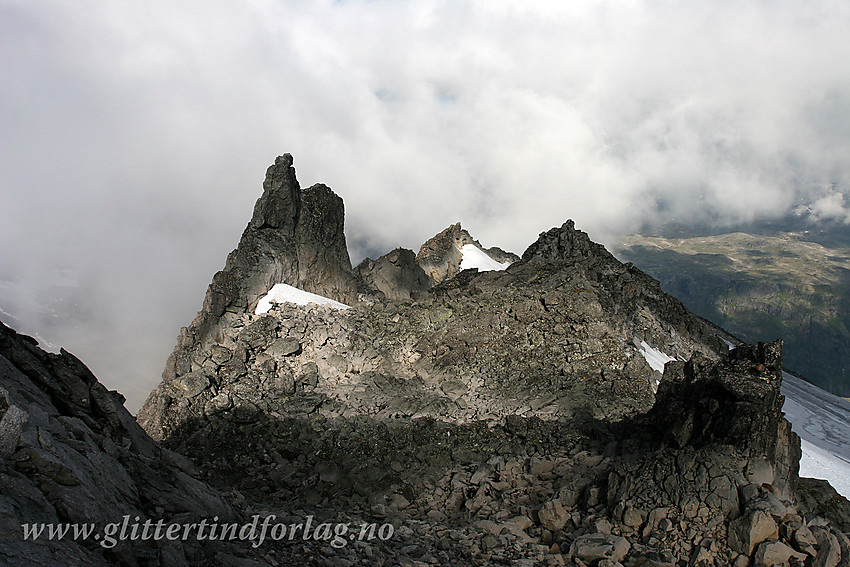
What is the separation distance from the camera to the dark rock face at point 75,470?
6395 millimetres

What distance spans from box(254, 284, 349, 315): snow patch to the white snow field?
23.1 m

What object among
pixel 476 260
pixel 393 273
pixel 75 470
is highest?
pixel 476 260

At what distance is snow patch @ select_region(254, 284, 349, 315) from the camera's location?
28.1 metres

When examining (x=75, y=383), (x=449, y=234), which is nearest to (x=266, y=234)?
(x=75, y=383)

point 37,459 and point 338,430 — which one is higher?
point 338,430

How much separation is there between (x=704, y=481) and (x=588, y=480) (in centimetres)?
320

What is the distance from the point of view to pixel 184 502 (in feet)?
31.8

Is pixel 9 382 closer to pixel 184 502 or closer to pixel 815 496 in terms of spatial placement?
pixel 184 502

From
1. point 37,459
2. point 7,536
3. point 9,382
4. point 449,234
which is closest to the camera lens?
point 7,536

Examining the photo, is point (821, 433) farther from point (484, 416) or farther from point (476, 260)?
point (476, 260)

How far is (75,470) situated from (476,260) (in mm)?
50538

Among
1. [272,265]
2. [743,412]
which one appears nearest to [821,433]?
[743,412]

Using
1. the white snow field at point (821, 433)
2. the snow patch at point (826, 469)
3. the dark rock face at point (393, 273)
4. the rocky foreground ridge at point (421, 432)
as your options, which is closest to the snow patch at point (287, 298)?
the rocky foreground ridge at point (421, 432)

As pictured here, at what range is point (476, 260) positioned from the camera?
186 ft
